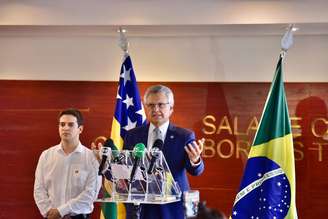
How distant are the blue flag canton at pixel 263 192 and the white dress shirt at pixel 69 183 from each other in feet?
3.55

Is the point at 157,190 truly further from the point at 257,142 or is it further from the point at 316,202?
the point at 316,202

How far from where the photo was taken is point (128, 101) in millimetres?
3643

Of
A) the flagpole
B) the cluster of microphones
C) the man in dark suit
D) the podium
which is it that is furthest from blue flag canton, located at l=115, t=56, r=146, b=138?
the podium

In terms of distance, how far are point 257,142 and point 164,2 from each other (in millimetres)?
1322

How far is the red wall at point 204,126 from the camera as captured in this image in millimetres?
3635

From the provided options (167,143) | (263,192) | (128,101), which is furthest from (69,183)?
(263,192)

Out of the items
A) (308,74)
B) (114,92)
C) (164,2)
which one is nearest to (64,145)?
(114,92)

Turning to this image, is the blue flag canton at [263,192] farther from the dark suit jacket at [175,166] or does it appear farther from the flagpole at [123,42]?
the flagpole at [123,42]

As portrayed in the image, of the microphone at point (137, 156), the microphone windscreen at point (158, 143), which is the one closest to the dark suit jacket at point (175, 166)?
the microphone windscreen at point (158, 143)

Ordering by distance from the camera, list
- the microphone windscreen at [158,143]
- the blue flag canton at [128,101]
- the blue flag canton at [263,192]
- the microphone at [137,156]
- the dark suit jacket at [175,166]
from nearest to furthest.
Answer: the microphone at [137,156] < the microphone windscreen at [158,143] < the dark suit jacket at [175,166] < the blue flag canton at [263,192] < the blue flag canton at [128,101]

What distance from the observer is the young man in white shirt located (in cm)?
318

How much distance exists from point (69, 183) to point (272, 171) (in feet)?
4.89

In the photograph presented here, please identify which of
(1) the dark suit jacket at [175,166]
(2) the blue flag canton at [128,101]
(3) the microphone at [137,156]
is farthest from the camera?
(2) the blue flag canton at [128,101]

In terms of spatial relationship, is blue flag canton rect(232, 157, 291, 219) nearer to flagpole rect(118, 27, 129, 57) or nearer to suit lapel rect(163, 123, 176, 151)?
suit lapel rect(163, 123, 176, 151)
